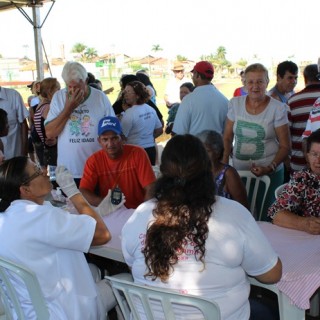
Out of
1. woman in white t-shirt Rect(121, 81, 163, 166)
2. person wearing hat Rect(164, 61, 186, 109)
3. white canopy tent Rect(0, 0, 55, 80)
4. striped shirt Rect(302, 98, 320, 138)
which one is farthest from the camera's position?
white canopy tent Rect(0, 0, 55, 80)

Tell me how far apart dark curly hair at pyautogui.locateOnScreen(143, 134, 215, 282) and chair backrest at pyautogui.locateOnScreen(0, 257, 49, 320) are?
1.47 ft

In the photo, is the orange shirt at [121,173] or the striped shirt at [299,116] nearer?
the orange shirt at [121,173]

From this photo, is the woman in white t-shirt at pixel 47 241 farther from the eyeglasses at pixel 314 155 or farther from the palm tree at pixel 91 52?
the palm tree at pixel 91 52

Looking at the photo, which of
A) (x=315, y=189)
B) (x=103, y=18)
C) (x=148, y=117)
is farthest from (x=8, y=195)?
(x=103, y=18)

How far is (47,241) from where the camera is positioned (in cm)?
157

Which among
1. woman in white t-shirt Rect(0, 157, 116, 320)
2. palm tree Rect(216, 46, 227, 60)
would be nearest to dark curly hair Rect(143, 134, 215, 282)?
woman in white t-shirt Rect(0, 157, 116, 320)

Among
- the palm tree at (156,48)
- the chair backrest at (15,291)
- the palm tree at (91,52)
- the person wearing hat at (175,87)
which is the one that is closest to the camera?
the chair backrest at (15,291)

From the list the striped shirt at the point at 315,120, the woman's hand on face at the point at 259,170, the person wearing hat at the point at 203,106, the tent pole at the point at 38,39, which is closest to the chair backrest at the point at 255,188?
the woman's hand on face at the point at 259,170

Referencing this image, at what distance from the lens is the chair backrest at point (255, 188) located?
2896mm

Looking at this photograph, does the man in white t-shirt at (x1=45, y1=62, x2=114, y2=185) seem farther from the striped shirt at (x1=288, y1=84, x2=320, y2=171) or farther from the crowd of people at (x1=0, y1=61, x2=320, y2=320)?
the striped shirt at (x1=288, y1=84, x2=320, y2=171)

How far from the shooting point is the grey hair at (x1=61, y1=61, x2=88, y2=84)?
312 centimetres

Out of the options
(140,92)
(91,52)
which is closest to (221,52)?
(91,52)

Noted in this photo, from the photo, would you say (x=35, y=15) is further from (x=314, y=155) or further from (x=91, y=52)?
(x=91, y=52)

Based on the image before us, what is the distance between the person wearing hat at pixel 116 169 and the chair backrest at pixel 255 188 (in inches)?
27.2
